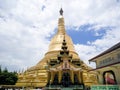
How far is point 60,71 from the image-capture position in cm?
3350

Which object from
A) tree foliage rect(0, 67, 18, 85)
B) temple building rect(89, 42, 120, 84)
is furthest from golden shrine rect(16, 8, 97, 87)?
temple building rect(89, 42, 120, 84)

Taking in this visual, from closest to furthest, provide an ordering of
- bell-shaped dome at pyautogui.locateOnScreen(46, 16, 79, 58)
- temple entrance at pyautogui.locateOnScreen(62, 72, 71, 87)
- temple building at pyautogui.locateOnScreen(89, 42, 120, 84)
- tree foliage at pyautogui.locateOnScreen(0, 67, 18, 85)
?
1. temple building at pyautogui.locateOnScreen(89, 42, 120, 84)
2. temple entrance at pyautogui.locateOnScreen(62, 72, 71, 87)
3. tree foliage at pyautogui.locateOnScreen(0, 67, 18, 85)
4. bell-shaped dome at pyautogui.locateOnScreen(46, 16, 79, 58)

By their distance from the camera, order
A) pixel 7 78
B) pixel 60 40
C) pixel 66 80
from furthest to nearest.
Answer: pixel 60 40
pixel 7 78
pixel 66 80

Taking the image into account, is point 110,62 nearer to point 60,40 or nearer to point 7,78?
point 60,40

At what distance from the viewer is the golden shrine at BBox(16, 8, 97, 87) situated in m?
33.4

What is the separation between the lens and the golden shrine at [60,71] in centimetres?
3344

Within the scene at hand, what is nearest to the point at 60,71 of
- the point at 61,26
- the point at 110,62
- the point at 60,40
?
the point at 110,62

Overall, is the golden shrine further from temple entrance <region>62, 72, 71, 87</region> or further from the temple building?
the temple building

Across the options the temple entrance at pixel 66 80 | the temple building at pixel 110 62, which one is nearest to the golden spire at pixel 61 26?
the temple entrance at pixel 66 80

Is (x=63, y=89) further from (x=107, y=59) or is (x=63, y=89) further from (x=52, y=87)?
(x=107, y=59)

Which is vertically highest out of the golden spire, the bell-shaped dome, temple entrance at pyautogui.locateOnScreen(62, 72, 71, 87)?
the golden spire

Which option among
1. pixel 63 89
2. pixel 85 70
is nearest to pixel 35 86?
pixel 63 89

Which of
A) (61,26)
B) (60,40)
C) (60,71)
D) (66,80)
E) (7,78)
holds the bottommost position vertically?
(66,80)

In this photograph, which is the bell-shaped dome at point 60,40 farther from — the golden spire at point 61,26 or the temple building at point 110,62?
the temple building at point 110,62
